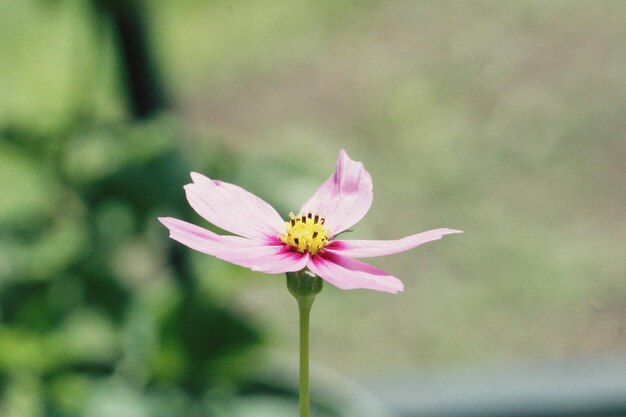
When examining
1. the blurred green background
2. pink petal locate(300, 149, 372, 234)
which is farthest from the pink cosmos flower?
the blurred green background

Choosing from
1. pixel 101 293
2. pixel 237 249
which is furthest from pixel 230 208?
pixel 101 293

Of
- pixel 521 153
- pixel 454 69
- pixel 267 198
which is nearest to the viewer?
pixel 267 198

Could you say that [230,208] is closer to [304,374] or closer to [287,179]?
[304,374]

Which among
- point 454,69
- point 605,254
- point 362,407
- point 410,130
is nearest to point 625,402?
point 362,407

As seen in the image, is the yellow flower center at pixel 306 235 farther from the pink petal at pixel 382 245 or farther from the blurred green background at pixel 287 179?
the blurred green background at pixel 287 179

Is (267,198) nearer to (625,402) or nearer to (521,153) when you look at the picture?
(625,402)

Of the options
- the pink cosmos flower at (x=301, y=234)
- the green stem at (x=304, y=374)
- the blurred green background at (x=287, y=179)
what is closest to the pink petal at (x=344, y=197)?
the pink cosmos flower at (x=301, y=234)

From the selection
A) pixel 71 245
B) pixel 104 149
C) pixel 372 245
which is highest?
pixel 104 149
